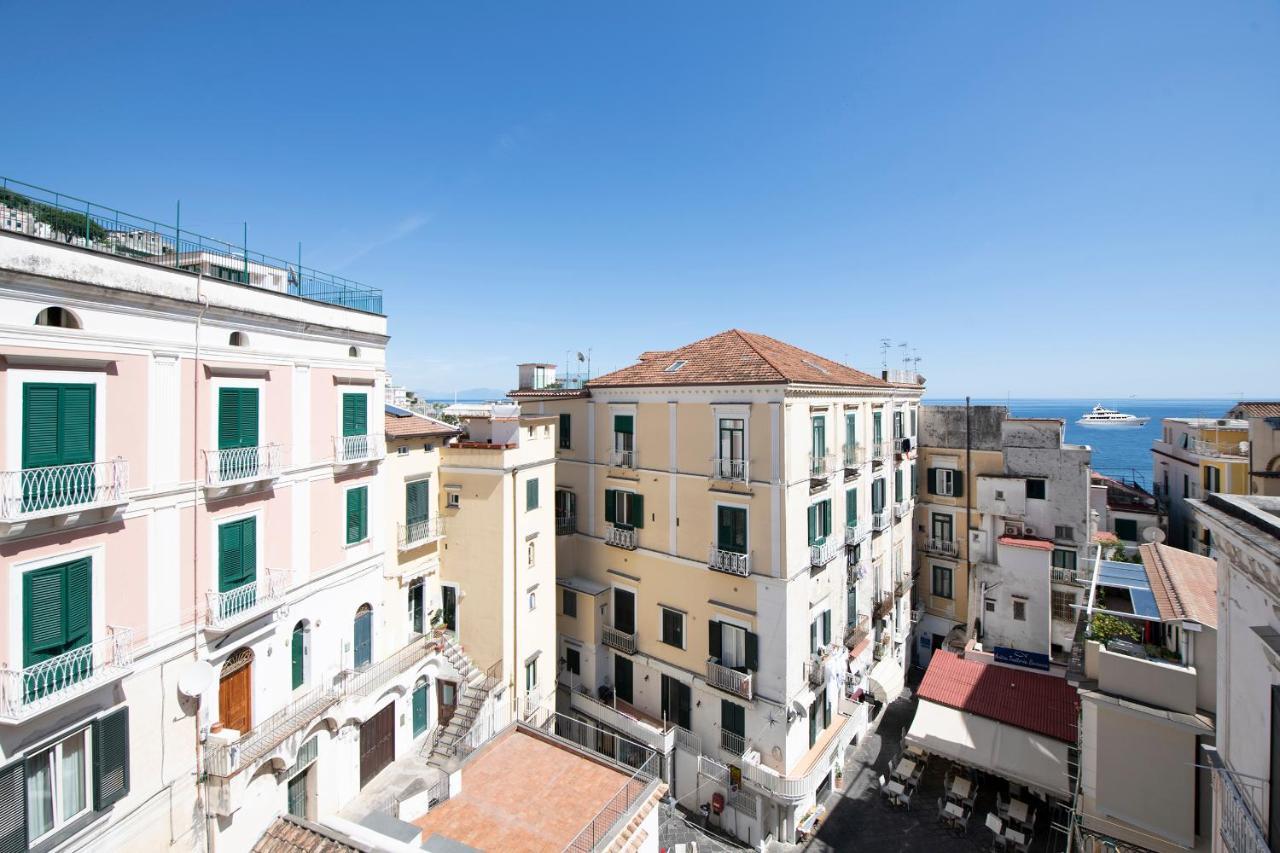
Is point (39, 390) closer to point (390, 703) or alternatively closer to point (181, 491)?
point (181, 491)

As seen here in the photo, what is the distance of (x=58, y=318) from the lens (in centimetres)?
Result: 984

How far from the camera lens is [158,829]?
11156mm

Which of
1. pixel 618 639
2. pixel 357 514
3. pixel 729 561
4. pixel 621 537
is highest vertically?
pixel 357 514

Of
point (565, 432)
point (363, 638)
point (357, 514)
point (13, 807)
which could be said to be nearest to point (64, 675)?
point (13, 807)

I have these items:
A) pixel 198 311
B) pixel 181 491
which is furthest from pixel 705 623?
pixel 198 311

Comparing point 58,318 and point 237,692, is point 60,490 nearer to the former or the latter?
point 58,318

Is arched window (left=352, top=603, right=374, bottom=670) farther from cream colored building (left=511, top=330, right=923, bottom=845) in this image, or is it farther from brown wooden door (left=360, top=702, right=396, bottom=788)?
cream colored building (left=511, top=330, right=923, bottom=845)

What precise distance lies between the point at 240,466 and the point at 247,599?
121 inches

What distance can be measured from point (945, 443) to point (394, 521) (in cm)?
2852

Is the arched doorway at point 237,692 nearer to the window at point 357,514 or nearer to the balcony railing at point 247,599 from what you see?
the balcony railing at point 247,599

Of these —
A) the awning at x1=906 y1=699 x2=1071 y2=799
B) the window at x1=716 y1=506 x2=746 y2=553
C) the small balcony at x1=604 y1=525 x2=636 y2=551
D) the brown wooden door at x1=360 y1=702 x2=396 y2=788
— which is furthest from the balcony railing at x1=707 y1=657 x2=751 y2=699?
the brown wooden door at x1=360 y1=702 x2=396 y2=788

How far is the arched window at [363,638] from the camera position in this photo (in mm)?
16828

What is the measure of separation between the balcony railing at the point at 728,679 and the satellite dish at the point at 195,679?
15017mm

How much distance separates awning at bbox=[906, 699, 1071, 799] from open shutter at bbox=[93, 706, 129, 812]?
23.4 m
